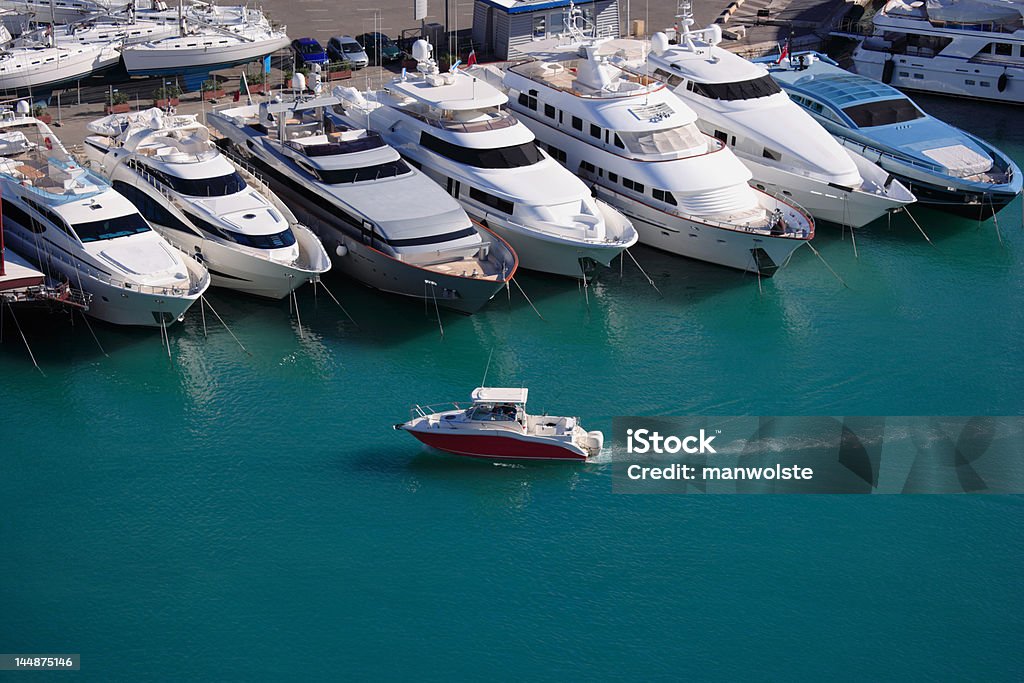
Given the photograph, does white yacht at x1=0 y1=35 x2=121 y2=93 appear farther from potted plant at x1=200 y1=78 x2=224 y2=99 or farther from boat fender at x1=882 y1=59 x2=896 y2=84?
boat fender at x1=882 y1=59 x2=896 y2=84

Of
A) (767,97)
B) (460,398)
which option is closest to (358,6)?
(767,97)

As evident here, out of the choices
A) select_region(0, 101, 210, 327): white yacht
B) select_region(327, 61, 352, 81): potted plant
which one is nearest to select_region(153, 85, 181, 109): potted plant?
select_region(327, 61, 352, 81): potted plant

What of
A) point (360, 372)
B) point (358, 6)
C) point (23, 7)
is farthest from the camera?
point (358, 6)

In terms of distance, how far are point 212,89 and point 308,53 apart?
5.17 metres

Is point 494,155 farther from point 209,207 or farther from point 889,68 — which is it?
point 889,68

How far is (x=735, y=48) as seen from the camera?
6675 centimetres

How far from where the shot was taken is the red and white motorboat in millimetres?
36094

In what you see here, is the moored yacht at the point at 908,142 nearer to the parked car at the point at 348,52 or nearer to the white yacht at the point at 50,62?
the parked car at the point at 348,52

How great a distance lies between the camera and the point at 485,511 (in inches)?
1372

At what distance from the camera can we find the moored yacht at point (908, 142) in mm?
50812

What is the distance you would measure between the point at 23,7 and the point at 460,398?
3997cm

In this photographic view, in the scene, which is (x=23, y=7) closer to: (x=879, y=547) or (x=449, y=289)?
(x=449, y=289)

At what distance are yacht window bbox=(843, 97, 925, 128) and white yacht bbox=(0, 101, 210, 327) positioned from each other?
90.3 ft

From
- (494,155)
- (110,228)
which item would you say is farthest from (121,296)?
(494,155)
